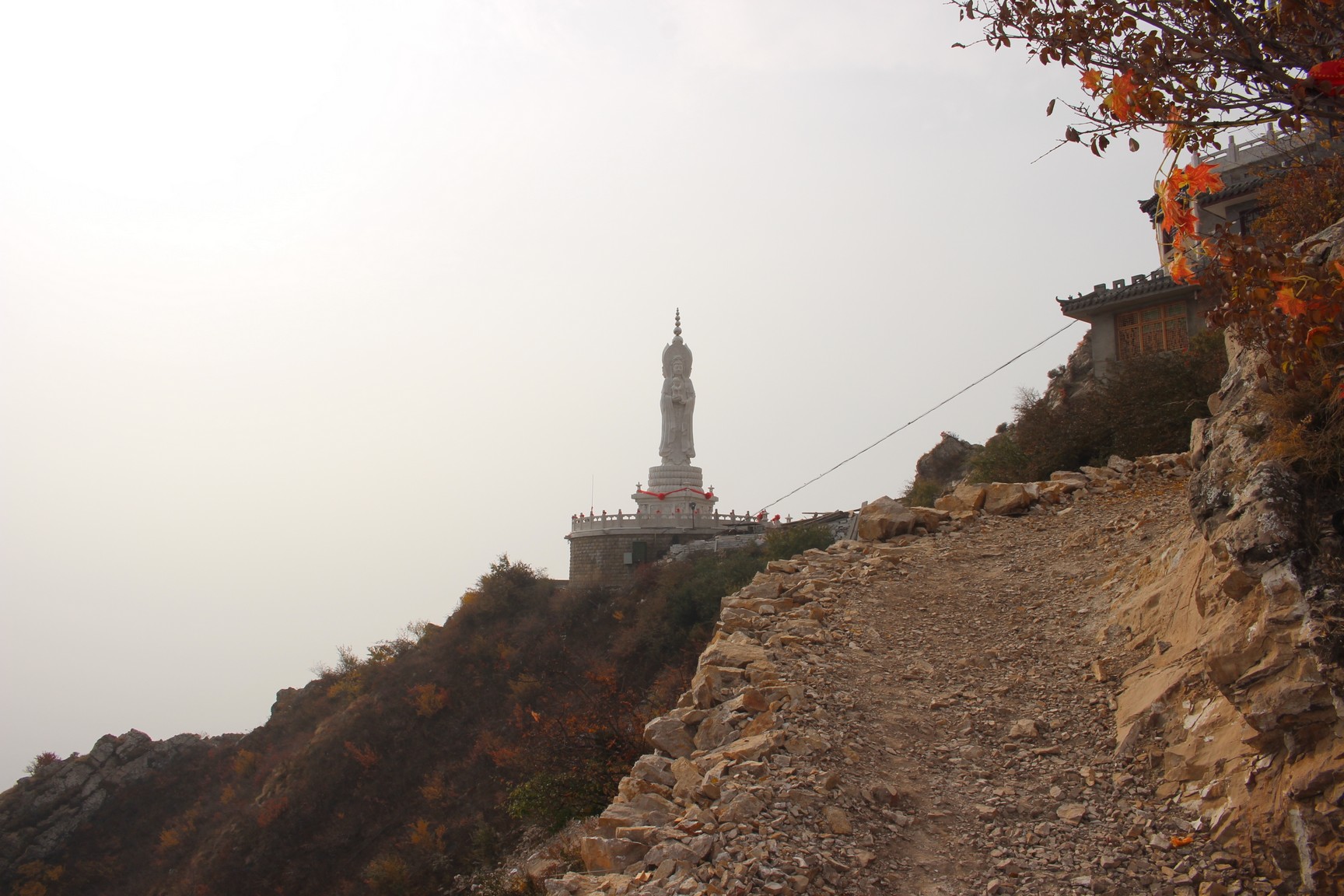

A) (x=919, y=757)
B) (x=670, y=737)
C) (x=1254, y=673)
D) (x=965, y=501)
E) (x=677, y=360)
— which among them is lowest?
(x=919, y=757)

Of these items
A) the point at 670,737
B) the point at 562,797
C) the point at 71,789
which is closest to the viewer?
the point at 670,737

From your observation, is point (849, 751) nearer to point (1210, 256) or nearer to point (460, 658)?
point (1210, 256)

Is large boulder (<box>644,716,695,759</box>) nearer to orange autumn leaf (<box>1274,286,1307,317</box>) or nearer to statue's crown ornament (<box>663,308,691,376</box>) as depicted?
orange autumn leaf (<box>1274,286,1307,317</box>)

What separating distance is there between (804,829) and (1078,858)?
149 centimetres

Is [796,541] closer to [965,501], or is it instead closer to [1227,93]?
[965,501]

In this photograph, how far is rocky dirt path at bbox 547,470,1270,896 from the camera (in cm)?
512

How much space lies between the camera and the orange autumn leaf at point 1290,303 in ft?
13.5

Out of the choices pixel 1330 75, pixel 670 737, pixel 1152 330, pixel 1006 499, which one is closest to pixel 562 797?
pixel 670 737

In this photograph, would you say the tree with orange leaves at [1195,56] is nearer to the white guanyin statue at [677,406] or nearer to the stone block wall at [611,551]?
the stone block wall at [611,551]

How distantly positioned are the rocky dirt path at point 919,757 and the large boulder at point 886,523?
6.50ft

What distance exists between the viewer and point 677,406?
113 ft

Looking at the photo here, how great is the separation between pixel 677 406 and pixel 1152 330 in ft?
56.3

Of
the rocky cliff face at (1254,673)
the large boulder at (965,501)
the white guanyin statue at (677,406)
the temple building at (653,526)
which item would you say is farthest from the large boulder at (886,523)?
the white guanyin statue at (677,406)

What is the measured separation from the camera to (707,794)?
606cm
